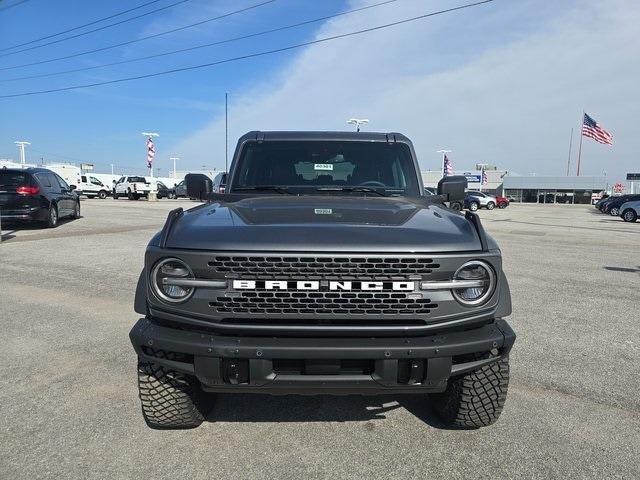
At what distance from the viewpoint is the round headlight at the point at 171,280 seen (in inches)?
98.7

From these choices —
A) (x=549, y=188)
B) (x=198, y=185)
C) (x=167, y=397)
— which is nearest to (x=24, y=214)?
(x=198, y=185)

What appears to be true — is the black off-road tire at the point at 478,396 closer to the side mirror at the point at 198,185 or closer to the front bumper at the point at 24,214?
the side mirror at the point at 198,185

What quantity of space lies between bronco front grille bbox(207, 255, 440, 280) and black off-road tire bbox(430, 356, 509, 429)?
0.79 meters

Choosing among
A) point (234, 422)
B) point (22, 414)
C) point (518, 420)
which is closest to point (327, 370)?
point (234, 422)

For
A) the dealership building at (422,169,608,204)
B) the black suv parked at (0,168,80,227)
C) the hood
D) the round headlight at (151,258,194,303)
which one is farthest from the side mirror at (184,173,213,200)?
the dealership building at (422,169,608,204)

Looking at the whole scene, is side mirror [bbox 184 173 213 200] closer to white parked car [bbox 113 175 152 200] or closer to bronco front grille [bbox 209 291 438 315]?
bronco front grille [bbox 209 291 438 315]

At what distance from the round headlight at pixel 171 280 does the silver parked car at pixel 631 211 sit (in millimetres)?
30244

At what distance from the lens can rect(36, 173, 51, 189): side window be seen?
13.4m

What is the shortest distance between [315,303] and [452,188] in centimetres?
224

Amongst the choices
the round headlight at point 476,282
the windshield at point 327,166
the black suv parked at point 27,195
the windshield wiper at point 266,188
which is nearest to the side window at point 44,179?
the black suv parked at point 27,195

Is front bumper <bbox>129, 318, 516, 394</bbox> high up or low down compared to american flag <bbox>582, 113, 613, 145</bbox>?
down

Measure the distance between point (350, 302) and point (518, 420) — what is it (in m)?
1.60

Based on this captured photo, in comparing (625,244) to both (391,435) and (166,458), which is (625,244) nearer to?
(391,435)

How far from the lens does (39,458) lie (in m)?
2.68
